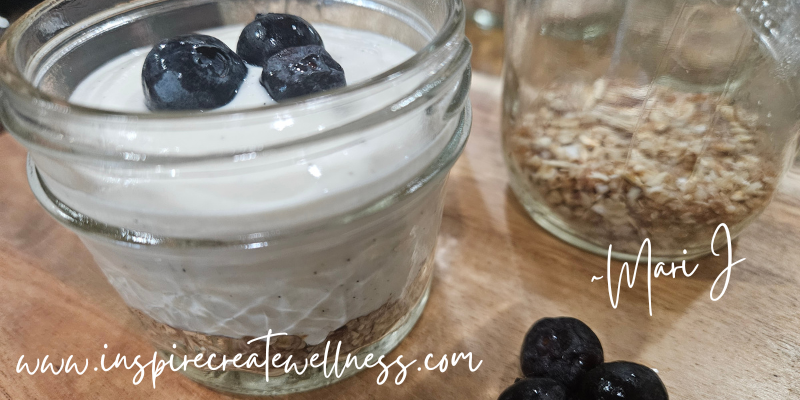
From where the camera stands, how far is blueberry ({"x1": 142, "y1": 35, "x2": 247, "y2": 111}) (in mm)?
434

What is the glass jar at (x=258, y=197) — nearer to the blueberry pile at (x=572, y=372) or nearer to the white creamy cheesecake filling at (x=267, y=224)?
the white creamy cheesecake filling at (x=267, y=224)

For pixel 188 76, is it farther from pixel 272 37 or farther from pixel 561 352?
pixel 561 352

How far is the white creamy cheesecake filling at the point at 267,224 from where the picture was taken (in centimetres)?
36

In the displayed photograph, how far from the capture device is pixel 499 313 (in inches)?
24.1

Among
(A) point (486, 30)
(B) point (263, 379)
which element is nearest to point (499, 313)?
(B) point (263, 379)

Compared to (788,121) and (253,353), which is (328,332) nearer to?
(253,353)

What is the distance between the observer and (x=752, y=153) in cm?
60

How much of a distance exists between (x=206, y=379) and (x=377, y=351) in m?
0.17

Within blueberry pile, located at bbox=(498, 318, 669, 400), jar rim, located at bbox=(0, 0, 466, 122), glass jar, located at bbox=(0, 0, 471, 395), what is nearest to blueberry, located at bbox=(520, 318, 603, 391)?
blueberry pile, located at bbox=(498, 318, 669, 400)

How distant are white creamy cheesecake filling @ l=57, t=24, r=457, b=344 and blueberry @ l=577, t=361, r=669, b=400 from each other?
0.19m

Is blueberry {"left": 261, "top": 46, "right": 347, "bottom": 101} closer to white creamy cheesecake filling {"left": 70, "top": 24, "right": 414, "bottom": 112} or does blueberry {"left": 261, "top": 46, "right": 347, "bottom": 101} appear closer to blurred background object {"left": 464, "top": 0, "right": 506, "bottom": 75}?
white creamy cheesecake filling {"left": 70, "top": 24, "right": 414, "bottom": 112}

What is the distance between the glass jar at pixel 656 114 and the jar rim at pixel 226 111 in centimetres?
24

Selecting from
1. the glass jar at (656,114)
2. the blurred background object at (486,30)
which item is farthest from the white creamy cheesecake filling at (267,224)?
the blurred background object at (486,30)

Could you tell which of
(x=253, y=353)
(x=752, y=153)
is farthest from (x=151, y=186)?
(x=752, y=153)
